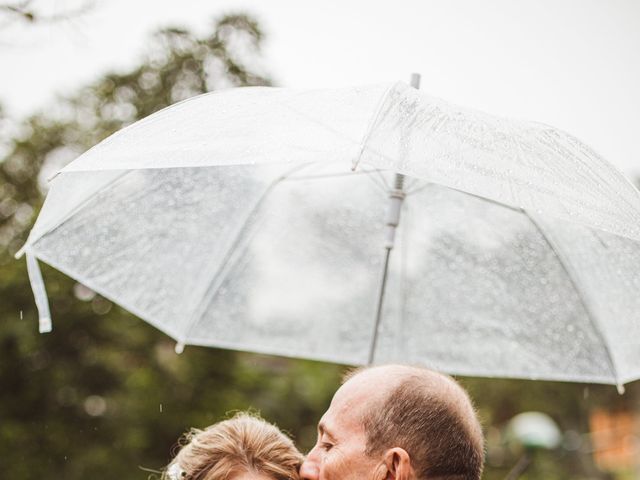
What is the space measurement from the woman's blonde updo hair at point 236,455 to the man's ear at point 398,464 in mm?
550

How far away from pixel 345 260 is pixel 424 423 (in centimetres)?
187

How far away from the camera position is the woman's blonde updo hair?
8.36 ft

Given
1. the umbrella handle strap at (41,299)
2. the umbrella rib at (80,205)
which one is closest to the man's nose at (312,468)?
the umbrella handle strap at (41,299)

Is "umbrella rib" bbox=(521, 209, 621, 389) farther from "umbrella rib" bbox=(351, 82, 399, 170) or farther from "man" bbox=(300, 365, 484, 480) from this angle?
"man" bbox=(300, 365, 484, 480)

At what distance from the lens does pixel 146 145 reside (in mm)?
2477

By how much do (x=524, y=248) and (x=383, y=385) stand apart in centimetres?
173

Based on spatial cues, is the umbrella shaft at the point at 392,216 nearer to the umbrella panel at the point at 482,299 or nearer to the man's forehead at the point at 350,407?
the umbrella panel at the point at 482,299

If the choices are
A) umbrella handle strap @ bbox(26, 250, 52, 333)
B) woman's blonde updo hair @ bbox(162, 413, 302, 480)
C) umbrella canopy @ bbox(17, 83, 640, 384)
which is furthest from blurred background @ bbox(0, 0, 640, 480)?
woman's blonde updo hair @ bbox(162, 413, 302, 480)

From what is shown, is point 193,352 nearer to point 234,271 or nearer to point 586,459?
point 234,271

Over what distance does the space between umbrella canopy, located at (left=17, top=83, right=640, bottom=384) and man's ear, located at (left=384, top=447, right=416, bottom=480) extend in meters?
1.11

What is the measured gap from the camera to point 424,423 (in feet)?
7.00

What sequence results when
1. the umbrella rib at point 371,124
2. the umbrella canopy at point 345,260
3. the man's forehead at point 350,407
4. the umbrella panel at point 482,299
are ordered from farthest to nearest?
the umbrella panel at point 482,299 → the umbrella canopy at point 345,260 → the man's forehead at point 350,407 → the umbrella rib at point 371,124

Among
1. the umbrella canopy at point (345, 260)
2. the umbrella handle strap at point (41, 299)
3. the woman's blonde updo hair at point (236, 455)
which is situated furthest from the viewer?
the umbrella canopy at point (345, 260)

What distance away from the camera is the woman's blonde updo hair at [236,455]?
2549mm
